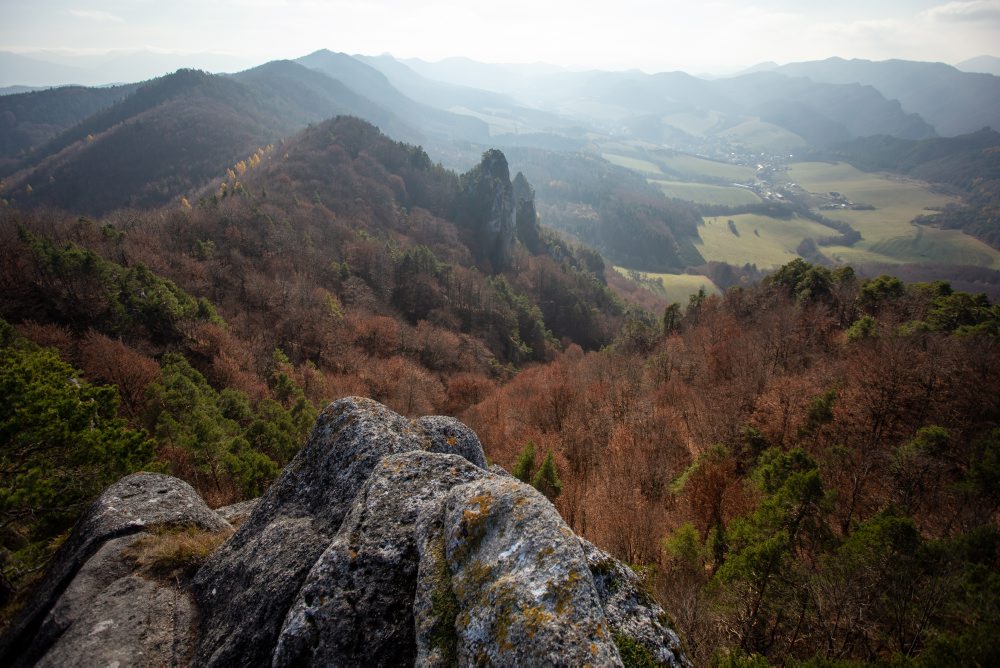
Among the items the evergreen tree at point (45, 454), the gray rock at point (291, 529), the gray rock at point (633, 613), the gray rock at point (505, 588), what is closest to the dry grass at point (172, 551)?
the gray rock at point (291, 529)

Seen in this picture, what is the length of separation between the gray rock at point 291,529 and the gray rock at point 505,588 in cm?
276

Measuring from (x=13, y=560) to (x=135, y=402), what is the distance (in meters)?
21.7

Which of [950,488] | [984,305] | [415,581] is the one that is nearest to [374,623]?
[415,581]

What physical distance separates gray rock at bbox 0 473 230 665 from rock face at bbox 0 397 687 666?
0.14ft

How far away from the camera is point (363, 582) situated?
725 cm

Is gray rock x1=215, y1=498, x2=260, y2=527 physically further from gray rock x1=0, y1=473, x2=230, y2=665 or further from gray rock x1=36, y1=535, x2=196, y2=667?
gray rock x1=36, y1=535, x2=196, y2=667

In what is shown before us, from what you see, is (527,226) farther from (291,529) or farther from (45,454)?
(291,529)

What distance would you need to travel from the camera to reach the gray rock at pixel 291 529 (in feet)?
26.0

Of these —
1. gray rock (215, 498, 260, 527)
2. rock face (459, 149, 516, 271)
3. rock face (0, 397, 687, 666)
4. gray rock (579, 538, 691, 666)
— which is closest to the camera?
rock face (0, 397, 687, 666)

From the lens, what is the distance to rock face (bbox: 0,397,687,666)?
5926mm

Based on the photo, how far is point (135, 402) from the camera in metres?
32.1

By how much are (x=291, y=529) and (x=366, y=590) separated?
2.97 metres

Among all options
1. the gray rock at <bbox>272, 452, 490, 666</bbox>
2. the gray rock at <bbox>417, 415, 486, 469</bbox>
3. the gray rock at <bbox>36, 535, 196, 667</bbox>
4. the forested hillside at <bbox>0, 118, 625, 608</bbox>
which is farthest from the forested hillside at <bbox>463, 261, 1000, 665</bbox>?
the forested hillside at <bbox>0, 118, 625, 608</bbox>

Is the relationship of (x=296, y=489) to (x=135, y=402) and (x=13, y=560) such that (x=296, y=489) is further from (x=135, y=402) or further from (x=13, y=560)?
(x=135, y=402)
